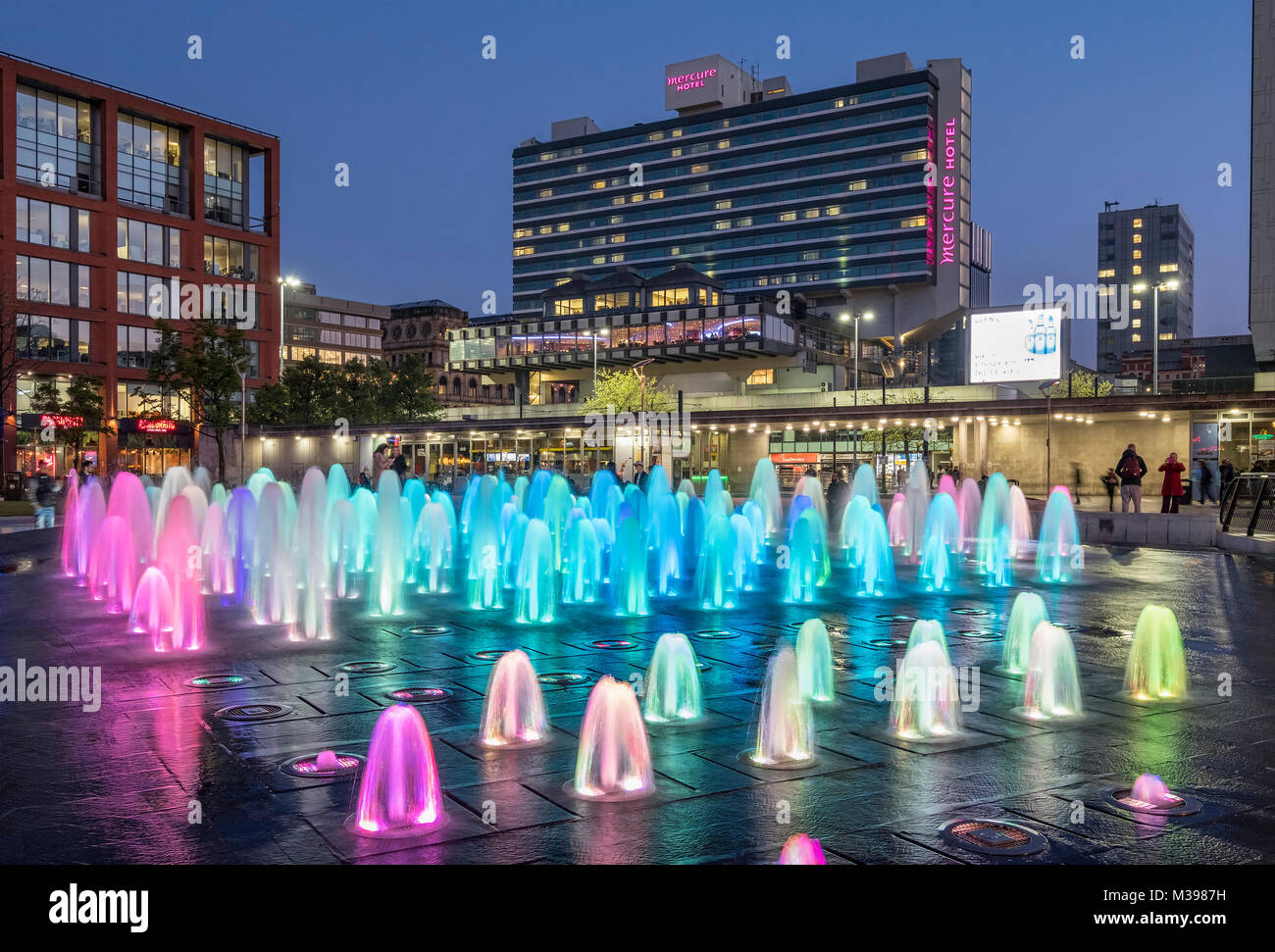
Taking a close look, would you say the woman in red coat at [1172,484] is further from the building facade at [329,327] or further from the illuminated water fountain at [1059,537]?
the building facade at [329,327]

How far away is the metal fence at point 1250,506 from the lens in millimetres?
22078

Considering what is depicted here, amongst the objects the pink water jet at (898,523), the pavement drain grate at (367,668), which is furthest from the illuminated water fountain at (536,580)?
the pink water jet at (898,523)

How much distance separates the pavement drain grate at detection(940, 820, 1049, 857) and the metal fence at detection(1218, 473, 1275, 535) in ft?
65.4

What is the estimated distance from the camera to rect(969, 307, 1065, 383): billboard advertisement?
158 feet

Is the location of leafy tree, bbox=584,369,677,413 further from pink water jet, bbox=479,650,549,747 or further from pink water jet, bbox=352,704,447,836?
pink water jet, bbox=352,704,447,836

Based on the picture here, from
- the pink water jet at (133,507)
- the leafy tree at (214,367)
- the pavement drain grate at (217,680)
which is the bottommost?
the pavement drain grate at (217,680)

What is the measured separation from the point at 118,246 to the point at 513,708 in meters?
58.9

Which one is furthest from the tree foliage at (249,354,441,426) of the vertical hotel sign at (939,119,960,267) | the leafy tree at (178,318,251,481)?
the vertical hotel sign at (939,119,960,267)

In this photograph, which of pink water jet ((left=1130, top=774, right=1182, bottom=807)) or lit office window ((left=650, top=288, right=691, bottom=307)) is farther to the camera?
lit office window ((left=650, top=288, right=691, bottom=307))

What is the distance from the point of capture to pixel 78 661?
9477 mm

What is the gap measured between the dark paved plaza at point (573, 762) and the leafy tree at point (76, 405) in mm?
42368
